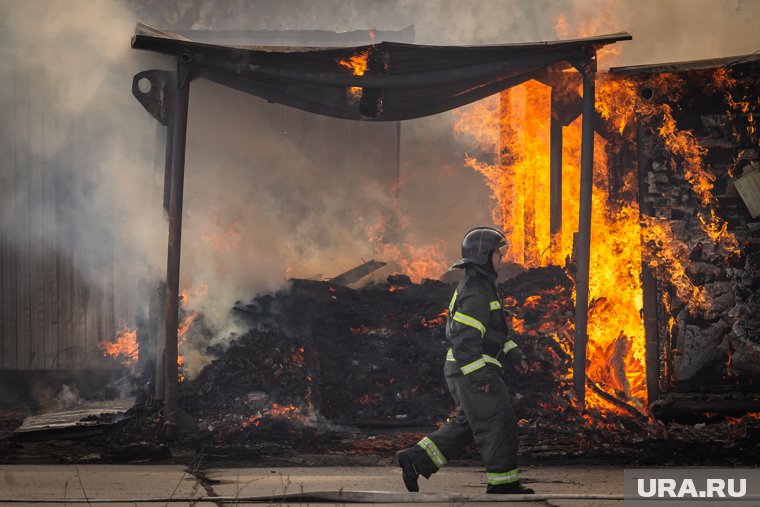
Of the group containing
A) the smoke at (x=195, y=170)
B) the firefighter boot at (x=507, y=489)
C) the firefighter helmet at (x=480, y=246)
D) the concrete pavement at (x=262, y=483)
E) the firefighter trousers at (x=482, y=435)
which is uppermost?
the smoke at (x=195, y=170)

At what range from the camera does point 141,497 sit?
6.22m

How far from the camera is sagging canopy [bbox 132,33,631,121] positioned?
8.55 metres

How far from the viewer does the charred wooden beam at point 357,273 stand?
12023 millimetres

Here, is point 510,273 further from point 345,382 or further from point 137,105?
point 137,105

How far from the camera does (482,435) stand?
6.38m

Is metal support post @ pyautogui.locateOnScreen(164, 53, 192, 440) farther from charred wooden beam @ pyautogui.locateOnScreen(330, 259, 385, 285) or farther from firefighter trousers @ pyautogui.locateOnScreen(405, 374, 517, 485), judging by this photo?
charred wooden beam @ pyautogui.locateOnScreen(330, 259, 385, 285)

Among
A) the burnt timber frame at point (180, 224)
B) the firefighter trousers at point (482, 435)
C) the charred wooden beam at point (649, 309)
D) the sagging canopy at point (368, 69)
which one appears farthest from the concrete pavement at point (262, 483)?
the sagging canopy at point (368, 69)

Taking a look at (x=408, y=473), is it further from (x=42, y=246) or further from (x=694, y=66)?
(x=42, y=246)

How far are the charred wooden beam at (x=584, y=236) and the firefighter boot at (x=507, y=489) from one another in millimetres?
2698

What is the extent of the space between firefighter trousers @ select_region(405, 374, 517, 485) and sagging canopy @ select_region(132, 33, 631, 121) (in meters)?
3.42

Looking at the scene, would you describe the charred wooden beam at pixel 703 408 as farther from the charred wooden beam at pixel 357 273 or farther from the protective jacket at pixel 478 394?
the charred wooden beam at pixel 357 273

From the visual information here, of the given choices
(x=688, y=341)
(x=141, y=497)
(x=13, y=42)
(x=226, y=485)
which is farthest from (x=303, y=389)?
(x=13, y=42)

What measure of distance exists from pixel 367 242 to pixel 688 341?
17.4 ft

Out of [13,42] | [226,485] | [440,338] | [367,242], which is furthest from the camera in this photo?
[367,242]
